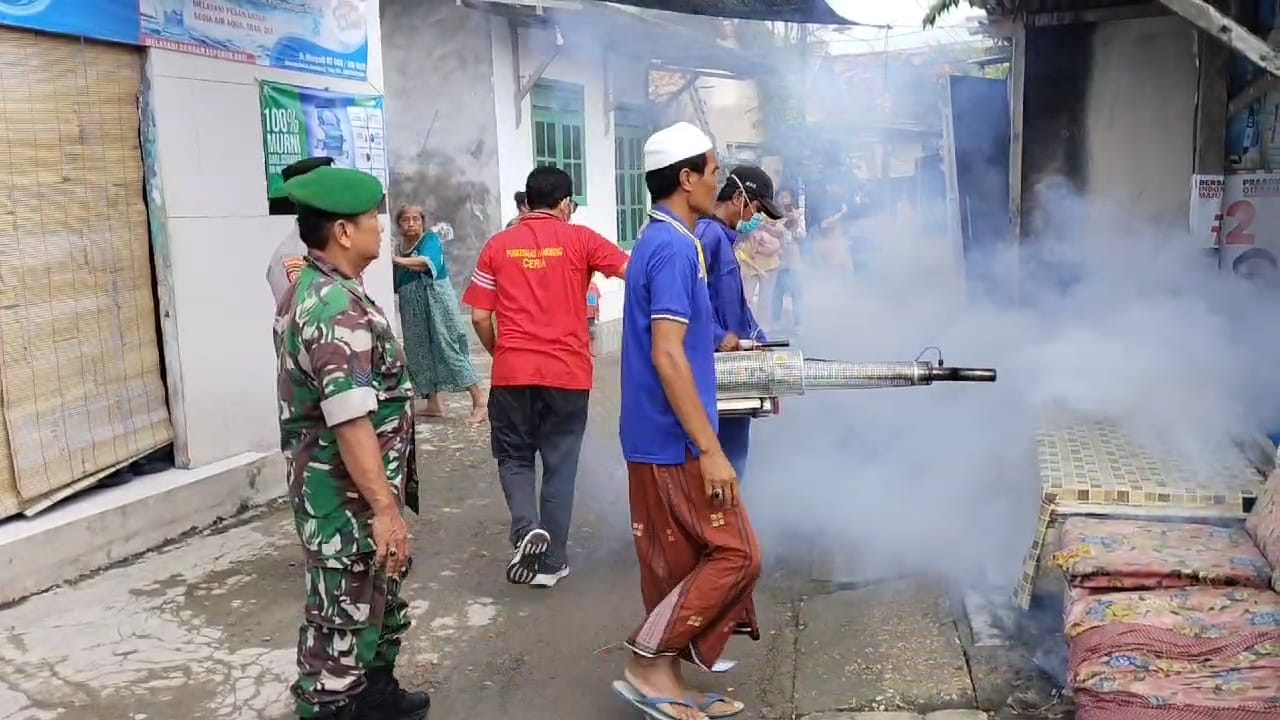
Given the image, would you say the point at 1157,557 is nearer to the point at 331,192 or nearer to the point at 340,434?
the point at 340,434

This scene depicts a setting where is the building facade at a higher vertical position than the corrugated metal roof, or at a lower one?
lower

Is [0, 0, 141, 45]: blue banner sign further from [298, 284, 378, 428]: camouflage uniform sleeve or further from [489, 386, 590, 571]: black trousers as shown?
[298, 284, 378, 428]: camouflage uniform sleeve

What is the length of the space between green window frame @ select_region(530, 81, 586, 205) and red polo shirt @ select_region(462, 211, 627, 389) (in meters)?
6.13

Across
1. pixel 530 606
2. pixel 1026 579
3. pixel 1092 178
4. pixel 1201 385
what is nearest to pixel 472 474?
pixel 530 606

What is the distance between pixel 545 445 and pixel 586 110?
7920 mm

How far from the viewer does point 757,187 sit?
460 cm

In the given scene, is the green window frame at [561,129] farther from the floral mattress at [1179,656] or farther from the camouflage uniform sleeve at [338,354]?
the floral mattress at [1179,656]

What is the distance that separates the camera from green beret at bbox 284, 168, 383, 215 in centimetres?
280

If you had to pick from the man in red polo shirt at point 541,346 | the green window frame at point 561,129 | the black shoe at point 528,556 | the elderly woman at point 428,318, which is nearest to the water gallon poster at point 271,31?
the elderly woman at point 428,318

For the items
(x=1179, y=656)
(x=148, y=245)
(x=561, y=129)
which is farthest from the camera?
(x=561, y=129)

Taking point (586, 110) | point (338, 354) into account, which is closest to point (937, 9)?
point (338, 354)

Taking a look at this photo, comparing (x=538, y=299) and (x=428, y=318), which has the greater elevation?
(x=538, y=299)

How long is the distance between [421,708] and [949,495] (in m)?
2.80

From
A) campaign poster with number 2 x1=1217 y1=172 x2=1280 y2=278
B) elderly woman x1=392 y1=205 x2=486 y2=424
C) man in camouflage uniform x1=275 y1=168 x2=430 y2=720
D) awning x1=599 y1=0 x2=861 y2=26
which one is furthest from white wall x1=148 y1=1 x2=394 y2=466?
campaign poster with number 2 x1=1217 y1=172 x2=1280 y2=278
